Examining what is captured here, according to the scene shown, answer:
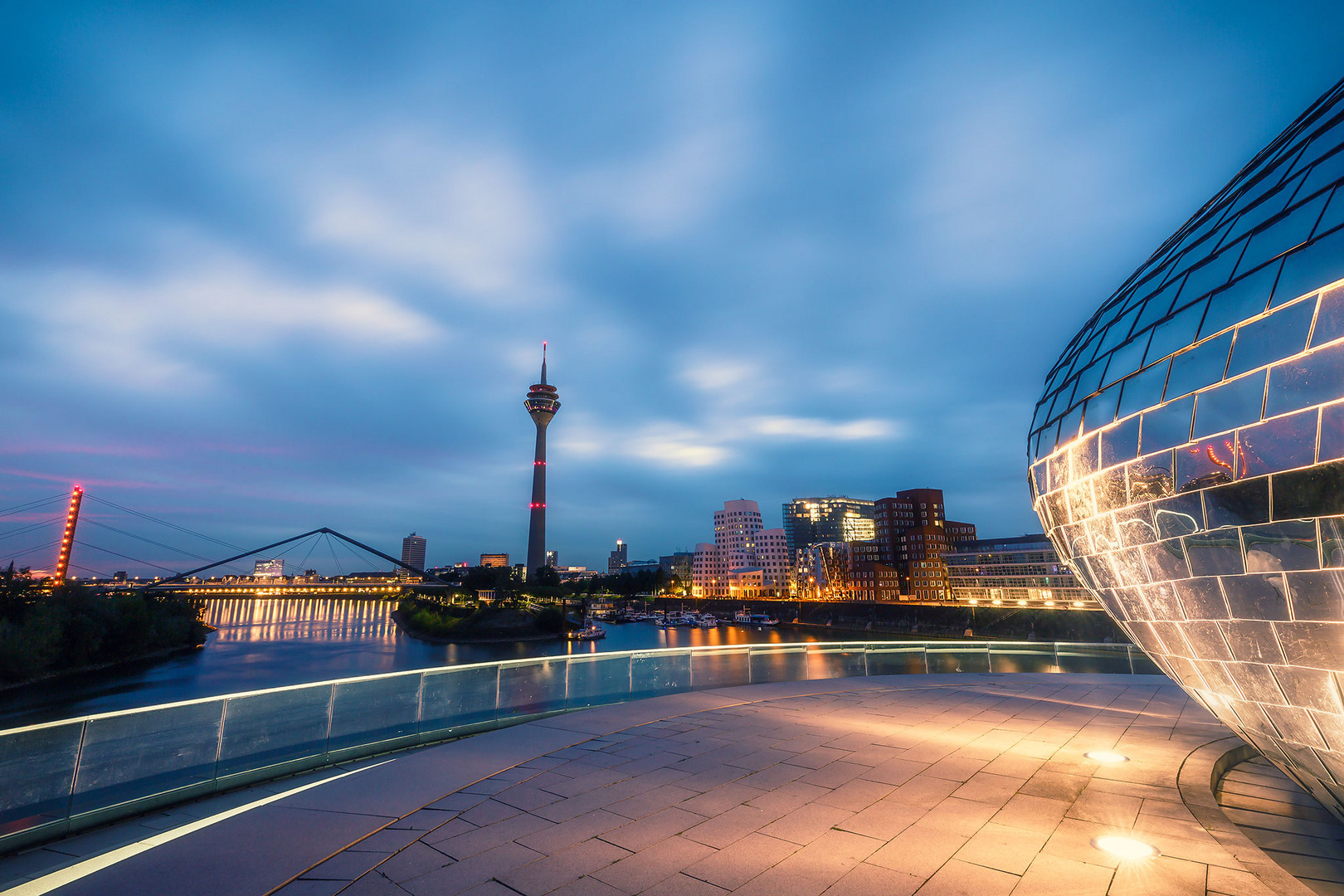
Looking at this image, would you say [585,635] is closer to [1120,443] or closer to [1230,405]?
[1120,443]

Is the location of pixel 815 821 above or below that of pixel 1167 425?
below

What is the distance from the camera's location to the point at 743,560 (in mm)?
166125

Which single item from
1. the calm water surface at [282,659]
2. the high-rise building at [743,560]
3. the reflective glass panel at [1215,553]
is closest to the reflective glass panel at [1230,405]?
the reflective glass panel at [1215,553]

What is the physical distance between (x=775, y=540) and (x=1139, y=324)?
16459 centimetres

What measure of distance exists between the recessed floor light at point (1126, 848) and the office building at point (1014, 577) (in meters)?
78.8

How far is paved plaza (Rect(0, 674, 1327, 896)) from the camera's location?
435 centimetres

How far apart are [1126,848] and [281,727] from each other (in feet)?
29.2

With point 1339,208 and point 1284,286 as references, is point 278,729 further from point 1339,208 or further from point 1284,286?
point 1339,208

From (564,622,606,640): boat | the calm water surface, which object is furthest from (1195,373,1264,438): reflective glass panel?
(564,622,606,640): boat

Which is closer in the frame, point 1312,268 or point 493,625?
point 1312,268

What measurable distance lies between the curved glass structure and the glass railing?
828 centimetres

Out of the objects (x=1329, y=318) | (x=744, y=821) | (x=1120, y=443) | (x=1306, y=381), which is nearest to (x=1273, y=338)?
(x=1329, y=318)

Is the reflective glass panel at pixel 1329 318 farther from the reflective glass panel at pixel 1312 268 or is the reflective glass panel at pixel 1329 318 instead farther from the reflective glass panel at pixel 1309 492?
the reflective glass panel at pixel 1309 492

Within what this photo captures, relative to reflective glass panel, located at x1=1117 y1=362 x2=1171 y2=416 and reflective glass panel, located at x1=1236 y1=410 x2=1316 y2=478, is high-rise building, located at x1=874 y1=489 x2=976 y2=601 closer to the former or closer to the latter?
reflective glass panel, located at x1=1117 y1=362 x2=1171 y2=416
